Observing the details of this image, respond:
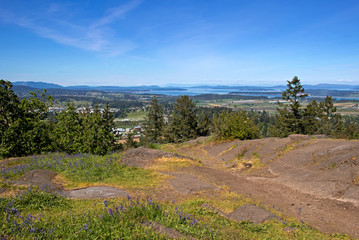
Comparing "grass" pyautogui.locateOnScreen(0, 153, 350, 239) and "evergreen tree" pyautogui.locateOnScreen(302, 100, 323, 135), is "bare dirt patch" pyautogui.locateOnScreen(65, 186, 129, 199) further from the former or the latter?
"evergreen tree" pyautogui.locateOnScreen(302, 100, 323, 135)

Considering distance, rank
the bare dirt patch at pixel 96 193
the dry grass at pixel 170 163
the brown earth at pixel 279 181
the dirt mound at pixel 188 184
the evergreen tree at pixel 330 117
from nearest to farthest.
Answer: the brown earth at pixel 279 181
the bare dirt patch at pixel 96 193
the dirt mound at pixel 188 184
the dry grass at pixel 170 163
the evergreen tree at pixel 330 117

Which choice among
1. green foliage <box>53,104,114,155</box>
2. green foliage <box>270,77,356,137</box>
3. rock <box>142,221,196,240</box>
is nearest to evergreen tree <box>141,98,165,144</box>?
green foliage <box>270,77,356,137</box>

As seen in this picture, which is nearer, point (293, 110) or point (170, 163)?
point (170, 163)

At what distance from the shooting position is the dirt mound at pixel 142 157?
1230cm

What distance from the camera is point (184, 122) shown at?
4062cm

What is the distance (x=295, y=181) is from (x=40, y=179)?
34.7 feet

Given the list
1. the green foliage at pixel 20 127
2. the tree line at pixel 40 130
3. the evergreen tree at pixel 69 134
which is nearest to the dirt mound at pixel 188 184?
the tree line at pixel 40 130

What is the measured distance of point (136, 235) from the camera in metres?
3.91

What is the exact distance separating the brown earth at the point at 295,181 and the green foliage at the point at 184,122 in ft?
84.1

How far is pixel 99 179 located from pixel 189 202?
173 inches

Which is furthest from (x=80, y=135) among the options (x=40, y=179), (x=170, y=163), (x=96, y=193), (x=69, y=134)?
(x=96, y=193)

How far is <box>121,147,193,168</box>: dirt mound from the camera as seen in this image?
40.4 feet

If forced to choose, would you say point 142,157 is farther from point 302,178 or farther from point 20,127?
point 20,127

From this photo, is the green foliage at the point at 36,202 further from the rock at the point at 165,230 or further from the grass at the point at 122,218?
the rock at the point at 165,230
